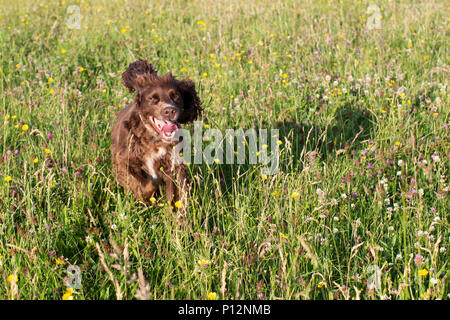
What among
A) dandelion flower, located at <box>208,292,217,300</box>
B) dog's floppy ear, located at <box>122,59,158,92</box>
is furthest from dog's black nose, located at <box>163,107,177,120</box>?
dandelion flower, located at <box>208,292,217,300</box>

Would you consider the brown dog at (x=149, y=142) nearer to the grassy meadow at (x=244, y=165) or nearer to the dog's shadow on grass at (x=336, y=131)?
the grassy meadow at (x=244, y=165)

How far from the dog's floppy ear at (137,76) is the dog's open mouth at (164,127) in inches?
16.9

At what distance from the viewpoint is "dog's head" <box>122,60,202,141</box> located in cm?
359

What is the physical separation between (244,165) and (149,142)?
834 millimetres

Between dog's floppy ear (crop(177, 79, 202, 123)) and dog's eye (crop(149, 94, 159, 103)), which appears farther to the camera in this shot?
dog's floppy ear (crop(177, 79, 202, 123))

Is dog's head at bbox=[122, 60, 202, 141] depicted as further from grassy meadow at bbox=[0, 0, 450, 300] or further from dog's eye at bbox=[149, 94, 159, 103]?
grassy meadow at bbox=[0, 0, 450, 300]

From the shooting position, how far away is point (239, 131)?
4.28 meters

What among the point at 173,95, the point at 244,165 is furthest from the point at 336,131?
the point at 173,95

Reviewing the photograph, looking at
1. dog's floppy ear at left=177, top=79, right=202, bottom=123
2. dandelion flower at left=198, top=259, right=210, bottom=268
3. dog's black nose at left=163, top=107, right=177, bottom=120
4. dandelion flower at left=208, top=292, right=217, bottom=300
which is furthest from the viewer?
dog's floppy ear at left=177, top=79, right=202, bottom=123

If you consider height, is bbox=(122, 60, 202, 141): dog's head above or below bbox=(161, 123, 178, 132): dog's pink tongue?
above

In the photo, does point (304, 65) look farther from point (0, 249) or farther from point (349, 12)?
point (0, 249)

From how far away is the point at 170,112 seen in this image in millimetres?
3531

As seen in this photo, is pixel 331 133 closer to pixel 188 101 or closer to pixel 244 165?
pixel 244 165

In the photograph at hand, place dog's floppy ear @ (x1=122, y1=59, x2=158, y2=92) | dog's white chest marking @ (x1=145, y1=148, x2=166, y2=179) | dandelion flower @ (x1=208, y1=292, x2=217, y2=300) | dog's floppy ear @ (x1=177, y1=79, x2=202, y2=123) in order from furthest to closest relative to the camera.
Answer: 1. dog's floppy ear @ (x1=177, y1=79, x2=202, y2=123)
2. dog's floppy ear @ (x1=122, y1=59, x2=158, y2=92)
3. dog's white chest marking @ (x1=145, y1=148, x2=166, y2=179)
4. dandelion flower @ (x1=208, y1=292, x2=217, y2=300)
